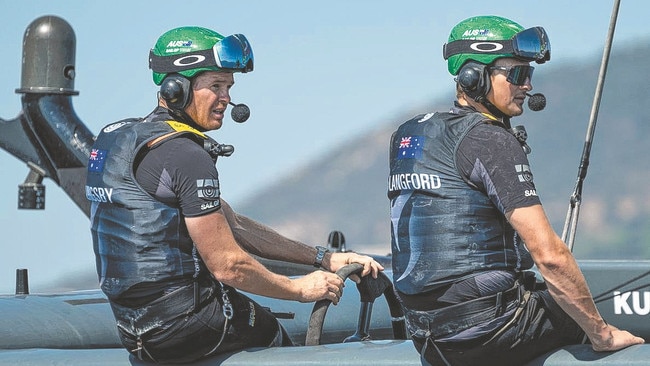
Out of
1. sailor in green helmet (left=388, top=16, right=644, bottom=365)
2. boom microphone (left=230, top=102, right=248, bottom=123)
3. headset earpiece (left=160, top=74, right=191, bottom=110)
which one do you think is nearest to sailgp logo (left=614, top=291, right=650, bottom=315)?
sailor in green helmet (left=388, top=16, right=644, bottom=365)

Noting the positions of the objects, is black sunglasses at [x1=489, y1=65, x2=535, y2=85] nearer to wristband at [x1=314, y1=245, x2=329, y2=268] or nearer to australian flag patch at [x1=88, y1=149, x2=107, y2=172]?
wristband at [x1=314, y1=245, x2=329, y2=268]

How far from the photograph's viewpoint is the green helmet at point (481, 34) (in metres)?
4.07

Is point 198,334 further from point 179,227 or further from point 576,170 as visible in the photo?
point 576,170

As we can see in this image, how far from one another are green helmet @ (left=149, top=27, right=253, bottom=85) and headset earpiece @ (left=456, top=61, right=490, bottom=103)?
2.08 ft

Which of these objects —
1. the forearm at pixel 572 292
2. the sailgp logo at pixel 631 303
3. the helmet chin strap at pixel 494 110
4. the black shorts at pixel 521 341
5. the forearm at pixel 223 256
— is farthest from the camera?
the sailgp logo at pixel 631 303

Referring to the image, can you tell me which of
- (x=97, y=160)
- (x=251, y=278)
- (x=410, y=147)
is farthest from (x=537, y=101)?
(x=97, y=160)

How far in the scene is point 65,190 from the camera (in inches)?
300

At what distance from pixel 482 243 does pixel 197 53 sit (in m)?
0.98

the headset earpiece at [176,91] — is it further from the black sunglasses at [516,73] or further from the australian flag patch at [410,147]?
the black sunglasses at [516,73]

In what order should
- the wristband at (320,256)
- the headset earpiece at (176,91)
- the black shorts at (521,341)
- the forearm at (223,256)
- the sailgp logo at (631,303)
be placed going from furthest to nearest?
the sailgp logo at (631,303) → the wristband at (320,256) → the headset earpiece at (176,91) → the forearm at (223,256) → the black shorts at (521,341)

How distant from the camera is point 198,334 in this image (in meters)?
4.12

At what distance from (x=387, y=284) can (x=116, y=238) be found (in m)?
0.88

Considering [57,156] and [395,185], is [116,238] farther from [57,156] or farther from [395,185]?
[57,156]

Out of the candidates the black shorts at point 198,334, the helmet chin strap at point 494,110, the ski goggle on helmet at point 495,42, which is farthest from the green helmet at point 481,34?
the black shorts at point 198,334
